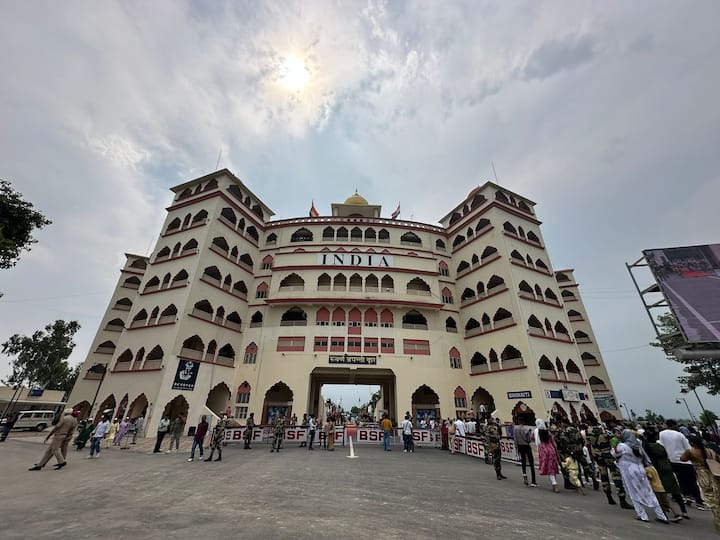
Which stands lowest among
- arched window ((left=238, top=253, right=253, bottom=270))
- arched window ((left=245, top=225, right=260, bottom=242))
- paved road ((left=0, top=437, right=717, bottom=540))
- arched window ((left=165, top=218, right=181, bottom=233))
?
paved road ((left=0, top=437, right=717, bottom=540))

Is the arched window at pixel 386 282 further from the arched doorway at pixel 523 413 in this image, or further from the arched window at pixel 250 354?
the arched doorway at pixel 523 413

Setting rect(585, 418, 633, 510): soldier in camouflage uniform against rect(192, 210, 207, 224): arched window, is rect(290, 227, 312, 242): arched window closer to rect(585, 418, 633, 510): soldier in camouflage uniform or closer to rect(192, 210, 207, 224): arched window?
rect(192, 210, 207, 224): arched window

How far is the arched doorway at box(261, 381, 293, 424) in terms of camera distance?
2422 centimetres

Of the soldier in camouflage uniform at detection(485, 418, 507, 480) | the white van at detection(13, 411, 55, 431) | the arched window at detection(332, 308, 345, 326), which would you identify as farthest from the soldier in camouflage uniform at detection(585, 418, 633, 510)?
the white van at detection(13, 411, 55, 431)

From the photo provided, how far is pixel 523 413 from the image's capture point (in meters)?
21.6

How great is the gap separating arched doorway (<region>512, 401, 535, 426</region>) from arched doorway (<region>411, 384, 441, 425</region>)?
220 inches

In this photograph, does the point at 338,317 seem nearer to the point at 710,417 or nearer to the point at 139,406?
the point at 139,406

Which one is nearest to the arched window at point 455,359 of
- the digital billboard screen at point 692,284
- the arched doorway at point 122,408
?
the digital billboard screen at point 692,284

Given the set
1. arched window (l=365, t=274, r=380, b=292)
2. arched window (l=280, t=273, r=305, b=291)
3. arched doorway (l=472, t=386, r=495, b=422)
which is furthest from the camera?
arched window (l=365, t=274, r=380, b=292)

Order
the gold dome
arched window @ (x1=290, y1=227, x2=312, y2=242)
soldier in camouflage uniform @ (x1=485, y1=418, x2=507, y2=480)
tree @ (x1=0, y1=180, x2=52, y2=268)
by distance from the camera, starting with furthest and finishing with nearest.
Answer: the gold dome
arched window @ (x1=290, y1=227, x2=312, y2=242)
tree @ (x1=0, y1=180, x2=52, y2=268)
soldier in camouflage uniform @ (x1=485, y1=418, x2=507, y2=480)

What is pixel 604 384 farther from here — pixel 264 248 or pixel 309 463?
pixel 264 248

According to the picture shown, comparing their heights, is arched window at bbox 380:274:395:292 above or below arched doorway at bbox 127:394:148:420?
above

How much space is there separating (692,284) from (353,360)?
24410 millimetres

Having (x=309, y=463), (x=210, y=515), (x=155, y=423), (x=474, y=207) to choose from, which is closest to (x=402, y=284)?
(x=474, y=207)
